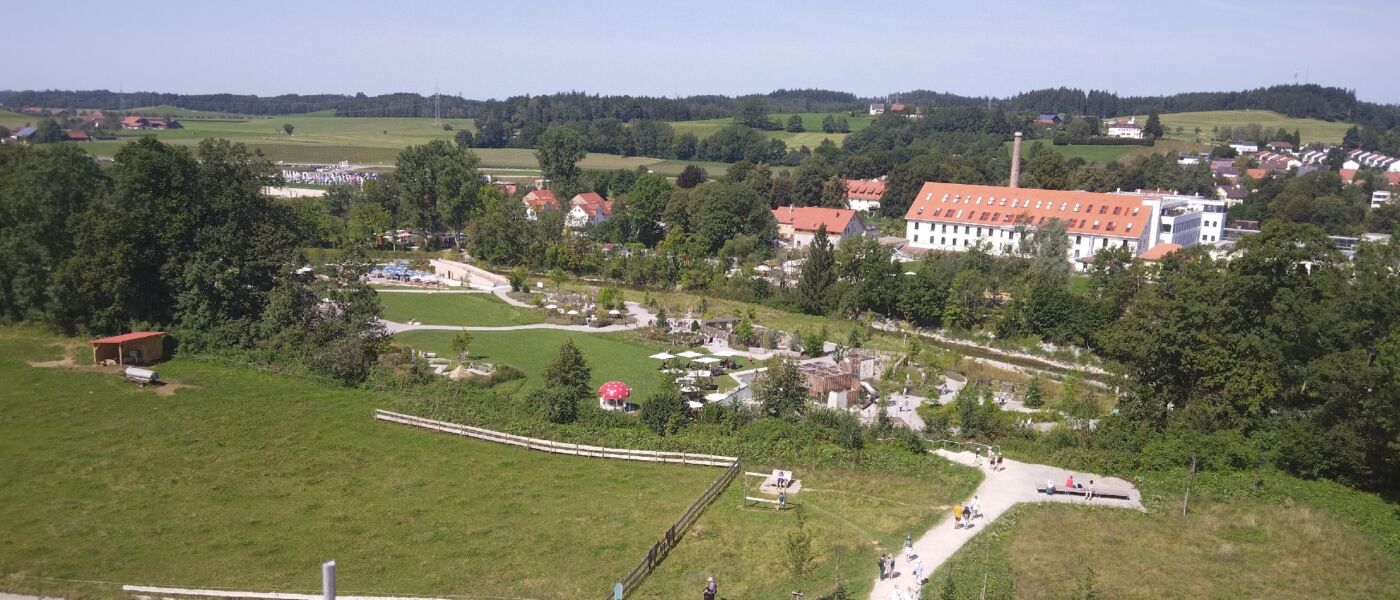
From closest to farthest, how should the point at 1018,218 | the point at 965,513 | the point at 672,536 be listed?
the point at 672,536 → the point at 965,513 → the point at 1018,218

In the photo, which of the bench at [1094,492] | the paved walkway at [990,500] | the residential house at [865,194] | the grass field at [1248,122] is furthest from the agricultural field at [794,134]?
the bench at [1094,492]

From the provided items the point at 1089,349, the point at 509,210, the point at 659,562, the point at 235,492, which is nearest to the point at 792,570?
the point at 659,562

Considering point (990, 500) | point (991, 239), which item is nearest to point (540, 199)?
point (991, 239)

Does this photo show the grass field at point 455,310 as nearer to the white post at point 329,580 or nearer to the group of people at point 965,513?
the group of people at point 965,513

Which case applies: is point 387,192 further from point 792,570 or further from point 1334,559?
point 1334,559

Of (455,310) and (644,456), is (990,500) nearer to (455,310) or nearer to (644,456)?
(644,456)
